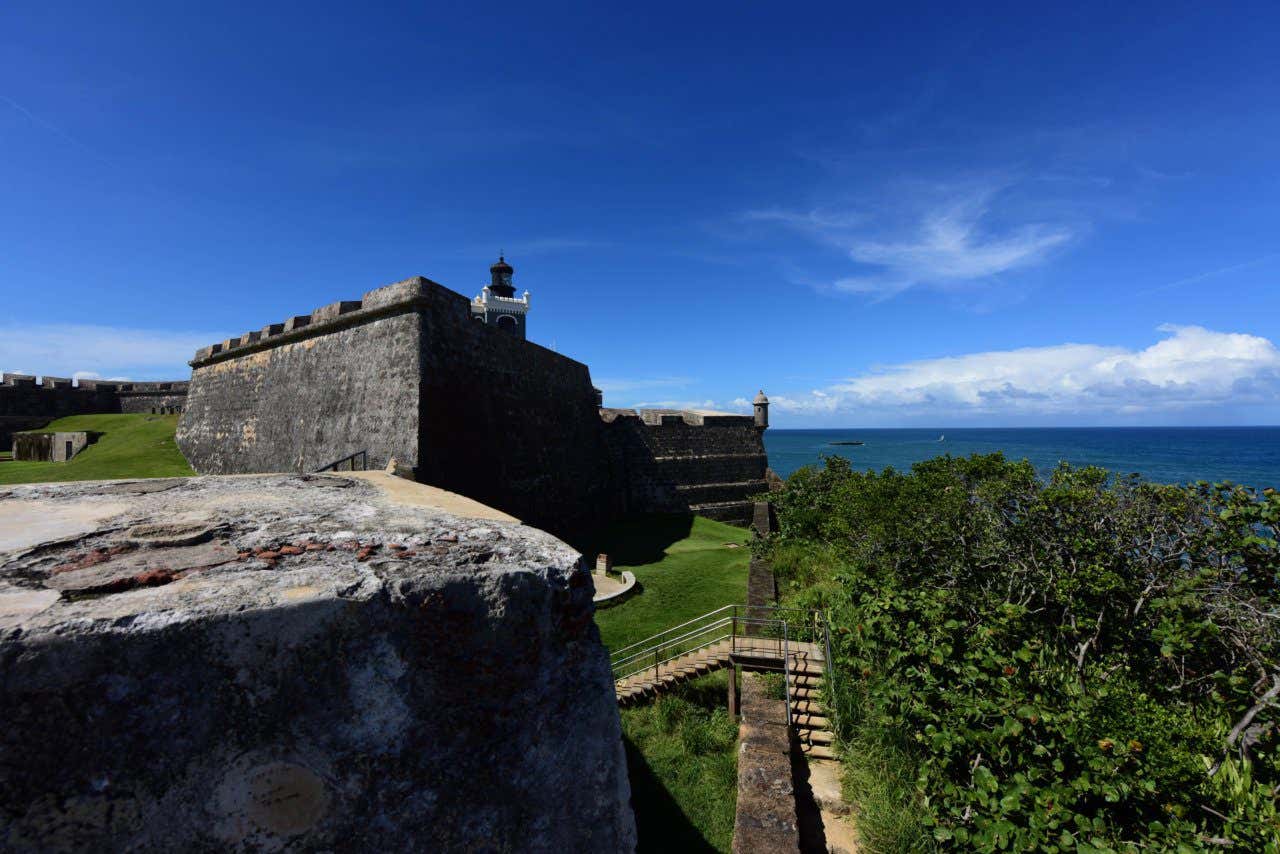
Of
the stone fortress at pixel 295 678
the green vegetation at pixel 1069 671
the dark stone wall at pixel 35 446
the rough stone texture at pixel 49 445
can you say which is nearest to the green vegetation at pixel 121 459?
the rough stone texture at pixel 49 445

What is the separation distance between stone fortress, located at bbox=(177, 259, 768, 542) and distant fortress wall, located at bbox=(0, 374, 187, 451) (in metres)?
11.4

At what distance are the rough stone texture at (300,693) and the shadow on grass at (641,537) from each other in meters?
14.5

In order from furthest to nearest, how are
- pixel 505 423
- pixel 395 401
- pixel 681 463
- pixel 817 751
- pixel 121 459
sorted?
pixel 681 463 < pixel 121 459 < pixel 505 423 < pixel 395 401 < pixel 817 751

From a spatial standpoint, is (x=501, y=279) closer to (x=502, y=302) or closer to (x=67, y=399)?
(x=502, y=302)

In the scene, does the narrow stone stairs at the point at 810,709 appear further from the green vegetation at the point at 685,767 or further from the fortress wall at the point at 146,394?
the fortress wall at the point at 146,394

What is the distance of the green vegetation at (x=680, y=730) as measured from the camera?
702 cm

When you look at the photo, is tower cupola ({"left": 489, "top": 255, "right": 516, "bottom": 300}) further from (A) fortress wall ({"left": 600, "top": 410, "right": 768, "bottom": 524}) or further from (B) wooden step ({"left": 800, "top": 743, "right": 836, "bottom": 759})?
(B) wooden step ({"left": 800, "top": 743, "right": 836, "bottom": 759})

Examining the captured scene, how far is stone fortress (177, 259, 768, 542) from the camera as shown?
1131cm

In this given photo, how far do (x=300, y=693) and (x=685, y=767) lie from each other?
7922 mm

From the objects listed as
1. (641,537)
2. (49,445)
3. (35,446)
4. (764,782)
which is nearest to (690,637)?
(764,782)

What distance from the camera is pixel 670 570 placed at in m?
15.5

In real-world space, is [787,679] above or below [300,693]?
below

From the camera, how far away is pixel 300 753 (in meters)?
1.54

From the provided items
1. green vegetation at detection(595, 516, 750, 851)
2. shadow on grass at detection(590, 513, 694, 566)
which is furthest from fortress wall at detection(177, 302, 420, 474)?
shadow on grass at detection(590, 513, 694, 566)
